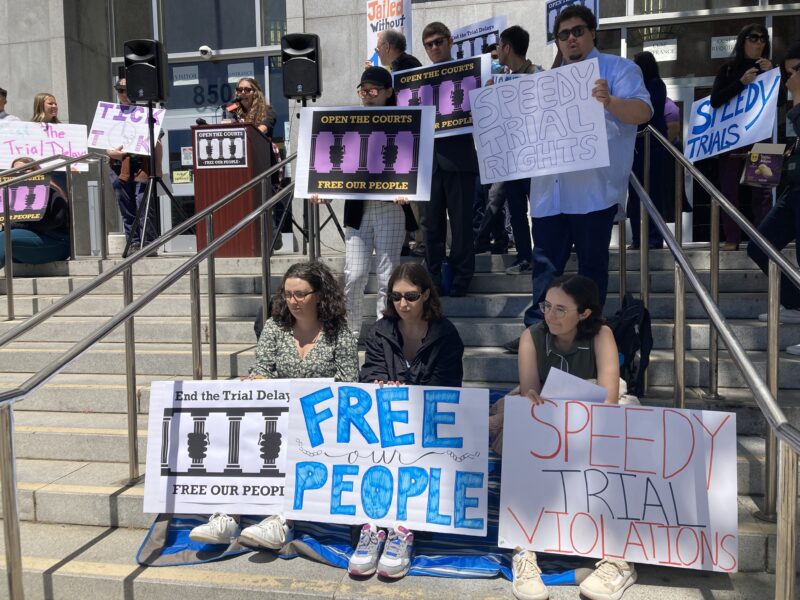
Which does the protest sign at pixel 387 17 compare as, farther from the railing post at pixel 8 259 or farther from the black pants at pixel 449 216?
the railing post at pixel 8 259

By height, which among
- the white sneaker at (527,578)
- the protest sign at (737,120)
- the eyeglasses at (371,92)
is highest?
the eyeglasses at (371,92)

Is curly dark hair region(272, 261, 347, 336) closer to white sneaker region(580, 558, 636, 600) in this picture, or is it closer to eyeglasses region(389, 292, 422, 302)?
eyeglasses region(389, 292, 422, 302)

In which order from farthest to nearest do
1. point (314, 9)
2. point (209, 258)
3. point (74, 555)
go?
point (314, 9) < point (209, 258) < point (74, 555)

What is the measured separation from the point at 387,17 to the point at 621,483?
17.7 ft

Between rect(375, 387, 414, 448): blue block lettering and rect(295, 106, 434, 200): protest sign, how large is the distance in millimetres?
1779

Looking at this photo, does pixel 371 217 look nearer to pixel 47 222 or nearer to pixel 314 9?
pixel 47 222

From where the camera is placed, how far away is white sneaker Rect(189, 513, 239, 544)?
3.41m

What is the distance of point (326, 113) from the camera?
5215 millimetres

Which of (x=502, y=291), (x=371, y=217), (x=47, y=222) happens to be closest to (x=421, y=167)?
(x=371, y=217)

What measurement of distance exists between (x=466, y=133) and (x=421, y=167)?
62cm

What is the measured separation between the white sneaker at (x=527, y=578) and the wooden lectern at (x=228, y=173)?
4796 millimetres

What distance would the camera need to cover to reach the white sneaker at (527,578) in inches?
119

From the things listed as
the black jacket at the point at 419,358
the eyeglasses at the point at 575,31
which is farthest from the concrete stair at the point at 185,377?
the eyeglasses at the point at 575,31

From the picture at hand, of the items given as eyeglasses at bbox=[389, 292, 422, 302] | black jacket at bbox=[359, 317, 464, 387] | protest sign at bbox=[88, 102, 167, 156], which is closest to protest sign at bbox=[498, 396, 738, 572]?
black jacket at bbox=[359, 317, 464, 387]
